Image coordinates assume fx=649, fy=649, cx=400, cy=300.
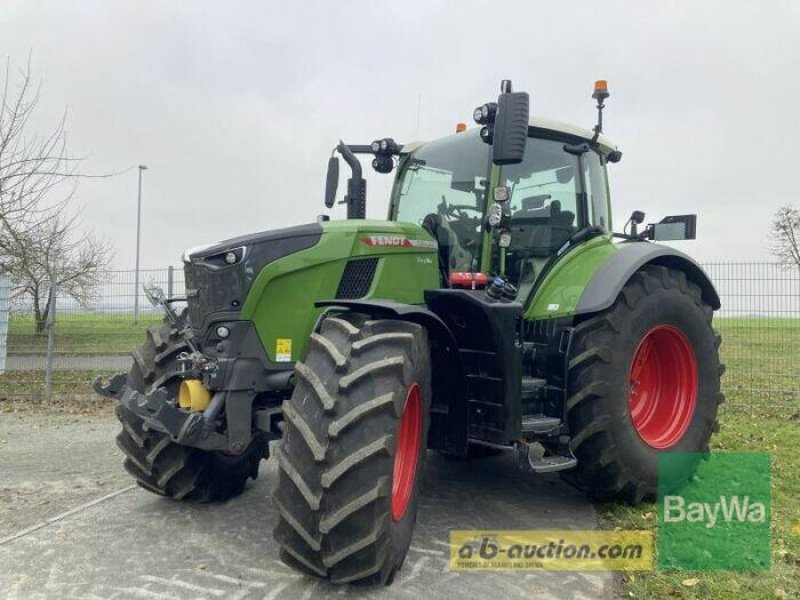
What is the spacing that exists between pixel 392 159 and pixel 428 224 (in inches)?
32.8

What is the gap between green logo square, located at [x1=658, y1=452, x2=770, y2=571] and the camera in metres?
3.62

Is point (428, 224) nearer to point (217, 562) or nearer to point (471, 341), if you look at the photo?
point (471, 341)

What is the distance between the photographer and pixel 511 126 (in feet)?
12.4

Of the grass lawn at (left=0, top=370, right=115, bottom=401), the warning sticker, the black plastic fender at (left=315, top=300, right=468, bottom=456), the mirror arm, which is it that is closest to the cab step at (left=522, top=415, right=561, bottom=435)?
the black plastic fender at (left=315, top=300, right=468, bottom=456)

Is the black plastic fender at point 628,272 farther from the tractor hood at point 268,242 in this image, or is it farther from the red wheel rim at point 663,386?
the tractor hood at point 268,242

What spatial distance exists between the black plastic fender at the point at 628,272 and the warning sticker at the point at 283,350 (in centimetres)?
187

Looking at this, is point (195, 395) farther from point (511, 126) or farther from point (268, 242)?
point (511, 126)

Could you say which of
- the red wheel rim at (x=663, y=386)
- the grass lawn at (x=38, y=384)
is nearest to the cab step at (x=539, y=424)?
the red wheel rim at (x=663, y=386)

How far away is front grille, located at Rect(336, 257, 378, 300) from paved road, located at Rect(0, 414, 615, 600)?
4.97 ft

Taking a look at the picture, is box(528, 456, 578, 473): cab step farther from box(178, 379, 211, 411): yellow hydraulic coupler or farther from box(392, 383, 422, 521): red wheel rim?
box(178, 379, 211, 411): yellow hydraulic coupler

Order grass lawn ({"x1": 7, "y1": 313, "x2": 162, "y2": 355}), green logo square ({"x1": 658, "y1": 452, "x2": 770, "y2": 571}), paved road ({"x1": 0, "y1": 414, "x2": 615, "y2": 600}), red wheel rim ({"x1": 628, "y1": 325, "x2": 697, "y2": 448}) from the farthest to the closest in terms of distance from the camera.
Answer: grass lawn ({"x1": 7, "y1": 313, "x2": 162, "y2": 355}) < red wheel rim ({"x1": 628, "y1": 325, "x2": 697, "y2": 448}) < green logo square ({"x1": 658, "y1": 452, "x2": 770, "y2": 571}) < paved road ({"x1": 0, "y1": 414, "x2": 615, "y2": 600})

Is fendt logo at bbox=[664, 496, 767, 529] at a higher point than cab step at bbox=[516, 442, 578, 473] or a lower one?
lower

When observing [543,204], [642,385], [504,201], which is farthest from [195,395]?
[642,385]

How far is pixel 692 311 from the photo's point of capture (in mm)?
4836
